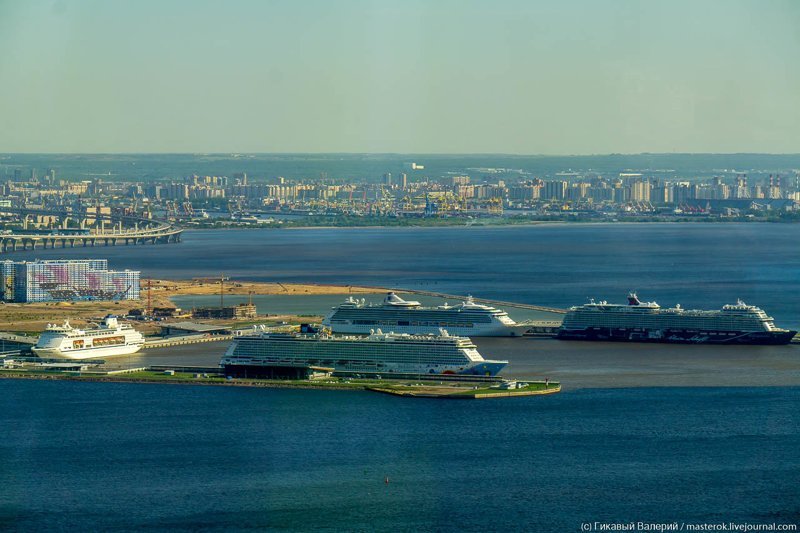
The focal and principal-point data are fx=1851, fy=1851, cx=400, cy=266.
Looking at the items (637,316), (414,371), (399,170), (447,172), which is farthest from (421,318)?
(447,172)

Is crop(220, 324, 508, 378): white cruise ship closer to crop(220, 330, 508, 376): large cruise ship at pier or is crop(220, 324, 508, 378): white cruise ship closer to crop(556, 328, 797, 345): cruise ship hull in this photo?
crop(220, 330, 508, 376): large cruise ship at pier

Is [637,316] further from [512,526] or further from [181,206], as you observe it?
[181,206]

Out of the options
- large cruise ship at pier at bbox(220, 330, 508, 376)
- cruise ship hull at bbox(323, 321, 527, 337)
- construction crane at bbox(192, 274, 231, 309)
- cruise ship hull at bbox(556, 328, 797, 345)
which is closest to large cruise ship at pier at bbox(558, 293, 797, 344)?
cruise ship hull at bbox(556, 328, 797, 345)

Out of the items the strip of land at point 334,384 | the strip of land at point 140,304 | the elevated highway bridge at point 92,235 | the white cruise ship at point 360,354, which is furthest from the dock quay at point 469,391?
the elevated highway bridge at point 92,235

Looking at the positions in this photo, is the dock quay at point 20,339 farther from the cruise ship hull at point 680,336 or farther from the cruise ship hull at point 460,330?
the cruise ship hull at point 680,336

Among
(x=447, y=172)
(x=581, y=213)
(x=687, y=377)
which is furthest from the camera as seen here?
(x=447, y=172)
